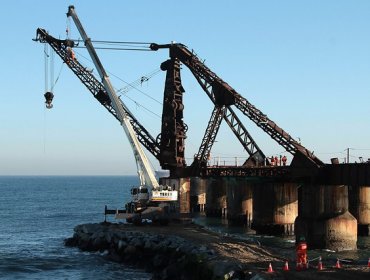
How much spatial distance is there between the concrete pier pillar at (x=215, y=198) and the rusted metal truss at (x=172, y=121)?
17.1 metres

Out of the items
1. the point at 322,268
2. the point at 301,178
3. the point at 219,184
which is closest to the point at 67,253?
the point at 301,178

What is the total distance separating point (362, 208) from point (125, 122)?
25.9m

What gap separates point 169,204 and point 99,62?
1819cm

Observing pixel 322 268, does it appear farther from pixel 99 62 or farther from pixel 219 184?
pixel 219 184

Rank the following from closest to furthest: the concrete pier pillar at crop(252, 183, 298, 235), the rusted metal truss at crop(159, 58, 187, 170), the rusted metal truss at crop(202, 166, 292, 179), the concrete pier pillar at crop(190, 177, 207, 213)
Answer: the rusted metal truss at crop(202, 166, 292, 179) < the concrete pier pillar at crop(252, 183, 298, 235) < the rusted metal truss at crop(159, 58, 187, 170) < the concrete pier pillar at crop(190, 177, 207, 213)

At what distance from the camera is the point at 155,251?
43469 mm

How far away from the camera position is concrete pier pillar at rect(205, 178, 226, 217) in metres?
80.4

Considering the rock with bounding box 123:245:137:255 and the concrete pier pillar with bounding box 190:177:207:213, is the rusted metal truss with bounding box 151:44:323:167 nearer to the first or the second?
the rock with bounding box 123:245:137:255

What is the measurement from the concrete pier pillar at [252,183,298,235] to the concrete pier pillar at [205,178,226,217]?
2085 centimetres

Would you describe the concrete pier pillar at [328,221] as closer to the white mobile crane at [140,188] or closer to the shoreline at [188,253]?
the shoreline at [188,253]

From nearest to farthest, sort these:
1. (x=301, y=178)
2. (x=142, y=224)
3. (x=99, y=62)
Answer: (x=301, y=178) → (x=142, y=224) → (x=99, y=62)

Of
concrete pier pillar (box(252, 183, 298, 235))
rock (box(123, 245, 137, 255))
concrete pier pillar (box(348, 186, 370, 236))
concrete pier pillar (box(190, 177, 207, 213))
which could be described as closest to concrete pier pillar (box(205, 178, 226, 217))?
concrete pier pillar (box(190, 177, 207, 213))

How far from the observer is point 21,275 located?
43.8m

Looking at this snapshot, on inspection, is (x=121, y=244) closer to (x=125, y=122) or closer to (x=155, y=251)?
(x=155, y=251)
